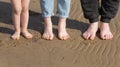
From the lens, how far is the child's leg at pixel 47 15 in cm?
401

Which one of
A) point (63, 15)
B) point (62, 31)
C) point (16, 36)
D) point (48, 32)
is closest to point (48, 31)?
point (48, 32)

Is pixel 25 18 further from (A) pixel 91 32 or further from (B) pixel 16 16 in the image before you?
(A) pixel 91 32

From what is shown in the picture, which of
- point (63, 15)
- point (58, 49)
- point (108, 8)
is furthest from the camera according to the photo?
point (108, 8)

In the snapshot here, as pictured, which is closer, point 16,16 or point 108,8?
point 16,16

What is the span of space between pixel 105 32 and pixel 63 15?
0.62 meters

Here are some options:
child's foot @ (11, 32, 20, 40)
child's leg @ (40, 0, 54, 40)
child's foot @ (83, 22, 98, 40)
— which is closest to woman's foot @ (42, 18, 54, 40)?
child's leg @ (40, 0, 54, 40)

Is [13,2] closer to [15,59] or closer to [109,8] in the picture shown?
[15,59]

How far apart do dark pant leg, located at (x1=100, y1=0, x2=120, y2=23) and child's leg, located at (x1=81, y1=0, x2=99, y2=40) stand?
79 mm

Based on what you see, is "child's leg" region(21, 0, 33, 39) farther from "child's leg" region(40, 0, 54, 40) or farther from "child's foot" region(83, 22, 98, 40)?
"child's foot" region(83, 22, 98, 40)

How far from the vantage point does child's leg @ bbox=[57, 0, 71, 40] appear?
4020 millimetres

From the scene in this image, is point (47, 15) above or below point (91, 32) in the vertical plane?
above

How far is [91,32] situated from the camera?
430cm

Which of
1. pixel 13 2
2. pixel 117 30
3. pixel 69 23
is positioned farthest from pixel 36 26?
pixel 117 30

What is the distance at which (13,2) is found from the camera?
3.84m
